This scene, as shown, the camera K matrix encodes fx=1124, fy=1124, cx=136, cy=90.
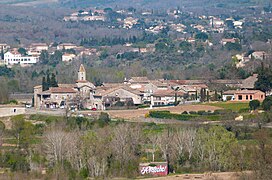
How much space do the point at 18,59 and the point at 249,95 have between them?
137 ft

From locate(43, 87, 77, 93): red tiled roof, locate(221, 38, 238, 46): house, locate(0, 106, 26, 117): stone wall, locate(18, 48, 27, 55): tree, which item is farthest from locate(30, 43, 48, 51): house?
locate(0, 106, 26, 117): stone wall

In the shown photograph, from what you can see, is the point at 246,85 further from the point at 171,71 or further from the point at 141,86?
the point at 171,71

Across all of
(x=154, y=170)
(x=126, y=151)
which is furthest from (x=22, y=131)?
(x=154, y=170)

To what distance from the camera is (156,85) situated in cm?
6306

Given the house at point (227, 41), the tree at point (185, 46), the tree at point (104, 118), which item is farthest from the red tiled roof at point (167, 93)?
the house at point (227, 41)

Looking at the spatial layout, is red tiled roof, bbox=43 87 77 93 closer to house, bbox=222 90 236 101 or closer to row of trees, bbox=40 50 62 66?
house, bbox=222 90 236 101

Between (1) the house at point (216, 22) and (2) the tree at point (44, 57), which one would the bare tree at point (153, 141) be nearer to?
(2) the tree at point (44, 57)

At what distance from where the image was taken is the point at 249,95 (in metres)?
56.8

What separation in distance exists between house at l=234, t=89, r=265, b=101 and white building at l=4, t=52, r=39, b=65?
3947cm

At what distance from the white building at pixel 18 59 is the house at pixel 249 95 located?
130ft

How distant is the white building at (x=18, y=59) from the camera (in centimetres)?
9444

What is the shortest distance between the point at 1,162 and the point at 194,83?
24704mm

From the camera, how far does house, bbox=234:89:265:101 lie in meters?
56.3

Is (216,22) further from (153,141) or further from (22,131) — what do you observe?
(153,141)
